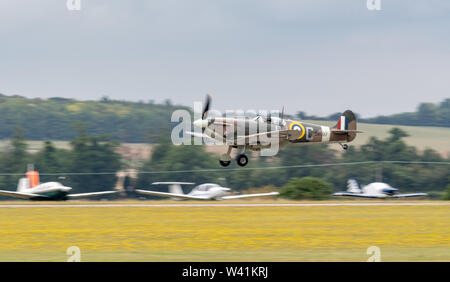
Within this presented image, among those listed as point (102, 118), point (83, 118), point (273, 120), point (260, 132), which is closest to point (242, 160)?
point (260, 132)

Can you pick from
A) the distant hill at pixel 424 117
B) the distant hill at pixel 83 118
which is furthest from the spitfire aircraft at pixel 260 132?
the distant hill at pixel 424 117

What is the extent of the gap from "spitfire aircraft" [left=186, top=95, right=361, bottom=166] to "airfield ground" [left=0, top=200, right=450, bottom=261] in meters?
4.13

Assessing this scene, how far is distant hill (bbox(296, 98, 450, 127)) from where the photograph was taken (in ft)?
371

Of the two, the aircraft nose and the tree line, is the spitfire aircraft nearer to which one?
the aircraft nose

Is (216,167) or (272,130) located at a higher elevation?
(272,130)

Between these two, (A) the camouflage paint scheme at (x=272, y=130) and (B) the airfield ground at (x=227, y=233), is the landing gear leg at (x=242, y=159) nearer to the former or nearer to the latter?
(A) the camouflage paint scheme at (x=272, y=130)

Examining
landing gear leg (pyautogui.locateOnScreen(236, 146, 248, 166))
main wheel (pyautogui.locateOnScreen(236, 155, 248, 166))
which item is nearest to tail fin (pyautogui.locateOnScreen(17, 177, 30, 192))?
landing gear leg (pyautogui.locateOnScreen(236, 146, 248, 166))

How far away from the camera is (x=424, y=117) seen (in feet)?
410

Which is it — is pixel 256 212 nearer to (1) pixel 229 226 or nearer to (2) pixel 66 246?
(1) pixel 229 226

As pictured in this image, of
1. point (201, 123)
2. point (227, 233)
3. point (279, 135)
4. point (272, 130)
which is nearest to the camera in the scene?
point (227, 233)

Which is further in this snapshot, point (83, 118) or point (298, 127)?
point (83, 118)

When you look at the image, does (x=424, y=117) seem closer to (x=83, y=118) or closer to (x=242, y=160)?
(x=83, y=118)

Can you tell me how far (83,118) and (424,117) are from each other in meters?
72.7
